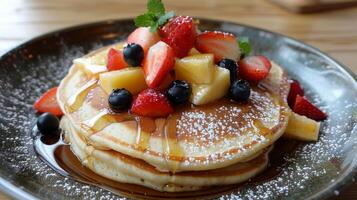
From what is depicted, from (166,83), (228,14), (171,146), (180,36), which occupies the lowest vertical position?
(228,14)

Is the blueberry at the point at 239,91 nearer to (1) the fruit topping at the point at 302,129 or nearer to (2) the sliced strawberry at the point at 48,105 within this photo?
(1) the fruit topping at the point at 302,129

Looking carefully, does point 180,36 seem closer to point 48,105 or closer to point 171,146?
point 171,146

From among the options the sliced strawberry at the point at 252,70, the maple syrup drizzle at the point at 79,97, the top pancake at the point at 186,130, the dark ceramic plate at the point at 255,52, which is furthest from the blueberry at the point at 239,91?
the maple syrup drizzle at the point at 79,97

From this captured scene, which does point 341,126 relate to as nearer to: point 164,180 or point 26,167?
point 164,180

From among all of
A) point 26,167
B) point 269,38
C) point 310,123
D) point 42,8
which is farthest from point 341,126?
point 42,8

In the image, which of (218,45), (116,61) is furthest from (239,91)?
(116,61)

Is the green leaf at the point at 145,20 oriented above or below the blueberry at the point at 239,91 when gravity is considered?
above

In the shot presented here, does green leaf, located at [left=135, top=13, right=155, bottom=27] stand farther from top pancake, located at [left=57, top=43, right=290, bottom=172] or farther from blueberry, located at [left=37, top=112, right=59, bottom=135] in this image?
blueberry, located at [left=37, top=112, right=59, bottom=135]
